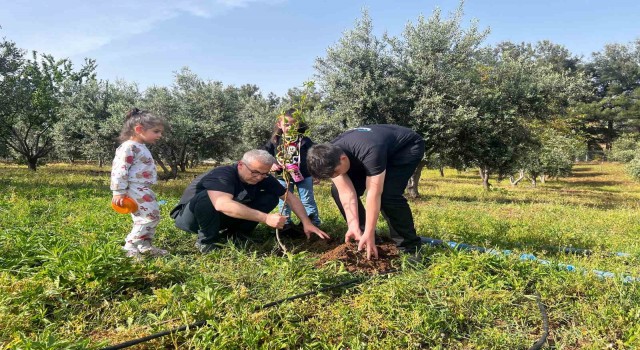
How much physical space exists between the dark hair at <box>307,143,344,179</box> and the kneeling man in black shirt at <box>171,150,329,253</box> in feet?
1.81

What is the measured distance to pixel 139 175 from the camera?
3.95 meters

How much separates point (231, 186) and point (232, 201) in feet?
0.78

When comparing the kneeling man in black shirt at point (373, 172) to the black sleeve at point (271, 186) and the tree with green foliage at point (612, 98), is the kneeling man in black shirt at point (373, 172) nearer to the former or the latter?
the black sleeve at point (271, 186)

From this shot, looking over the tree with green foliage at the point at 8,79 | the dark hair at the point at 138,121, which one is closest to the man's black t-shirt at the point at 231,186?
the dark hair at the point at 138,121

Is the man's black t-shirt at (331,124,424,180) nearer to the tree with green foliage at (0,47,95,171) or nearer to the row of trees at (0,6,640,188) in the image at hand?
the row of trees at (0,6,640,188)

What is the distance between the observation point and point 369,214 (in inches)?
140

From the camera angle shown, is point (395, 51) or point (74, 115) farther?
point (74, 115)

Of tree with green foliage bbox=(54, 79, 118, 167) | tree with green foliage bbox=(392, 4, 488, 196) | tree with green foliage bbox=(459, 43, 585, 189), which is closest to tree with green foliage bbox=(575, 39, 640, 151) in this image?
tree with green foliage bbox=(459, 43, 585, 189)

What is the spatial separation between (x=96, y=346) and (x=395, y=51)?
39.1 ft

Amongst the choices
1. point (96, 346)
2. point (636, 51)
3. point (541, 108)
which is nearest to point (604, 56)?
point (636, 51)

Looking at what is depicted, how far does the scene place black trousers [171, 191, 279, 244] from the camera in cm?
395

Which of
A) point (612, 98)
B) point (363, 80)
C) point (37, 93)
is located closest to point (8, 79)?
point (37, 93)

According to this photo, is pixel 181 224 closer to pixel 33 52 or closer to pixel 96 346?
pixel 96 346

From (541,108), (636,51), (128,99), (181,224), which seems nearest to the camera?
(181,224)
